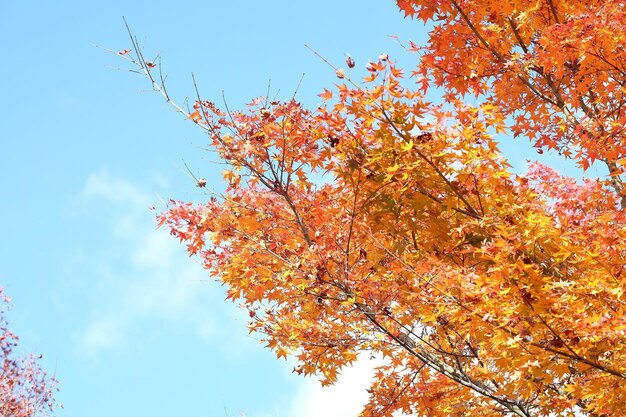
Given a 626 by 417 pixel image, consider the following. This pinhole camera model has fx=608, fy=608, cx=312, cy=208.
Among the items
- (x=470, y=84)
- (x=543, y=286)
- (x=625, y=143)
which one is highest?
(x=470, y=84)

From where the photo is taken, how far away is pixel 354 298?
5.40m

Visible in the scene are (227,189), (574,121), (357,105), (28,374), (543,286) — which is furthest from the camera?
(28,374)

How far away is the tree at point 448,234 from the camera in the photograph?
4.62 metres

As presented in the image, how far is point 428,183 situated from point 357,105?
96 cm

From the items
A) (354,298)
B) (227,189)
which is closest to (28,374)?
(227,189)

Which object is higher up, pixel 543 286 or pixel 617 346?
pixel 543 286

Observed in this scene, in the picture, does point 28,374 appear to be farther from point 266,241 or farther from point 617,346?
point 617,346

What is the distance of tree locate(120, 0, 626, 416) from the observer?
15.1 ft

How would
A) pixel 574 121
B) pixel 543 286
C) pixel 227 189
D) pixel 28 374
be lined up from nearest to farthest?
pixel 543 286 → pixel 227 189 → pixel 574 121 → pixel 28 374

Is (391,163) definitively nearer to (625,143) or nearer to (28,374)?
(625,143)

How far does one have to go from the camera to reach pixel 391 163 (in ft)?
17.1

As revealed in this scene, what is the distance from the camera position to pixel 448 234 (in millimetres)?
5727

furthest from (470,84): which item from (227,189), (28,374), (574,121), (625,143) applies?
(28,374)

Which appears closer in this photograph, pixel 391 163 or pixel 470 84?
pixel 391 163
